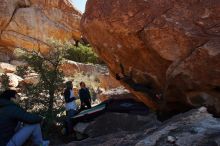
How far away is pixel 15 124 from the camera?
8.20m

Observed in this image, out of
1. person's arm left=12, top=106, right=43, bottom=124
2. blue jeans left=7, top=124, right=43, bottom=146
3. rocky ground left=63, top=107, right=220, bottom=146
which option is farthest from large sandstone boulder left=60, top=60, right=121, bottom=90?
rocky ground left=63, top=107, right=220, bottom=146

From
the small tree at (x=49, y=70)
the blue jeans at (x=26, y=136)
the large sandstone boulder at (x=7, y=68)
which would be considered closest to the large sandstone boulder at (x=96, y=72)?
the large sandstone boulder at (x=7, y=68)

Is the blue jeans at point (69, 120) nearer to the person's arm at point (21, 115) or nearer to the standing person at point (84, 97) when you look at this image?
the standing person at point (84, 97)

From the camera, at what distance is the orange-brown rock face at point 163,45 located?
23.1 feet

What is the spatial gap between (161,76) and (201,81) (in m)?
0.96

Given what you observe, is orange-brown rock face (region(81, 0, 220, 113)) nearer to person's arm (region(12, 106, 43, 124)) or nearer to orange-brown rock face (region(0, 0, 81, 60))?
person's arm (region(12, 106, 43, 124))

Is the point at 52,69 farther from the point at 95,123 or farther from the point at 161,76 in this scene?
the point at 161,76

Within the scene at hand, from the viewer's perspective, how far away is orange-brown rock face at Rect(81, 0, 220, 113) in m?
7.03

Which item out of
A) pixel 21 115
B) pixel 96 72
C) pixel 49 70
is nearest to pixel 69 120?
pixel 49 70

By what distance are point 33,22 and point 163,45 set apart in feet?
105

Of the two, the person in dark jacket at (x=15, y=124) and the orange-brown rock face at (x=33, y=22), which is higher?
the orange-brown rock face at (x=33, y=22)

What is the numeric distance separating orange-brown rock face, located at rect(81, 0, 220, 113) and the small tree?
19.0ft

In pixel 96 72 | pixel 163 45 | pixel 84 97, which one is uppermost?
pixel 96 72

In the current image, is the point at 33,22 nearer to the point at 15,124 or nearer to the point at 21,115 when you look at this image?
the point at 15,124
